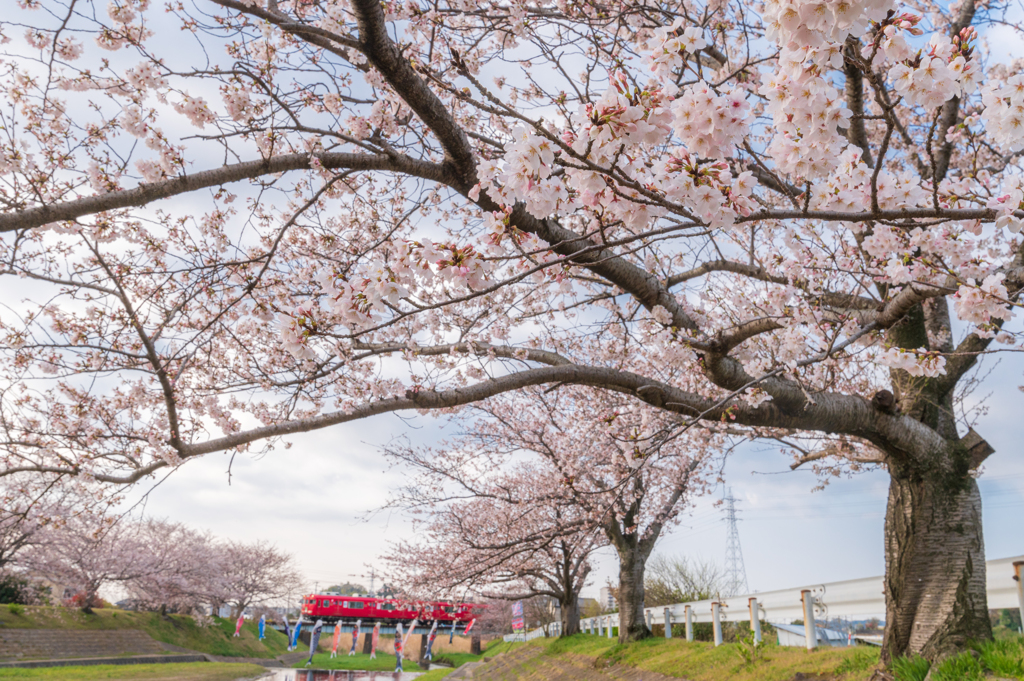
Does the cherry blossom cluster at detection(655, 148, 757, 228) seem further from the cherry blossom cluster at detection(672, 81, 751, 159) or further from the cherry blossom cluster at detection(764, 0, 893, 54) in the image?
the cherry blossom cluster at detection(764, 0, 893, 54)

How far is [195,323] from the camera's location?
722 cm

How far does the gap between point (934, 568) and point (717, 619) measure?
396 cm

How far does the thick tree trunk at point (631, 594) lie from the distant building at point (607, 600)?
29.8 feet

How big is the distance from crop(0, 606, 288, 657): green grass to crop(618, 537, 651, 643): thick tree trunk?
21854mm

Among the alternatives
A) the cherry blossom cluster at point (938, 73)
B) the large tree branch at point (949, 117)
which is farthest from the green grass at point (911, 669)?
the cherry blossom cluster at point (938, 73)

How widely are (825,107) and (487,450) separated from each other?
1062 cm

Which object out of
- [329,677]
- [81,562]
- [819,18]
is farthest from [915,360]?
[81,562]

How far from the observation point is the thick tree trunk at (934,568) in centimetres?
487

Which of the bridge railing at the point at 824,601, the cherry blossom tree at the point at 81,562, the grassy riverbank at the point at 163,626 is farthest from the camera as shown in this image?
the cherry blossom tree at the point at 81,562

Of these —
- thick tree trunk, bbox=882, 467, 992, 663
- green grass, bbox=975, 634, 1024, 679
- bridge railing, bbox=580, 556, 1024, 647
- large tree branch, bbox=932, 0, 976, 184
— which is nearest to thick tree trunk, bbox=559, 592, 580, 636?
bridge railing, bbox=580, 556, 1024, 647

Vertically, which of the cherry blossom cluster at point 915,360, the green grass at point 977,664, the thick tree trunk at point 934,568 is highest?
the cherry blossom cluster at point 915,360

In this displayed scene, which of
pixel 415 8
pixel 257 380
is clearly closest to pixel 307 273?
pixel 257 380

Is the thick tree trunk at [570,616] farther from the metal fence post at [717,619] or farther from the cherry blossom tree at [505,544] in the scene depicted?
the metal fence post at [717,619]

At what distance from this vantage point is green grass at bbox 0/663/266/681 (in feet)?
46.1
